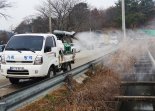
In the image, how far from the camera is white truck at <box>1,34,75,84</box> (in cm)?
1457

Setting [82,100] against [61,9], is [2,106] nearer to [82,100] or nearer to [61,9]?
[82,100]

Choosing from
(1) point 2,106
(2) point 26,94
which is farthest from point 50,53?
(1) point 2,106

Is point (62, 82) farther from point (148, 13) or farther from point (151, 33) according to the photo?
point (148, 13)

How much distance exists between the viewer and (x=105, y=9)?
85.1 meters

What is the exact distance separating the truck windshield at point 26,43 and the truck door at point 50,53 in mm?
302

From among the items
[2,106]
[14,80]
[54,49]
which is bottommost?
[14,80]

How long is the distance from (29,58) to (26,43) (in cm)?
119

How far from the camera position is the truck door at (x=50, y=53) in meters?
15.3

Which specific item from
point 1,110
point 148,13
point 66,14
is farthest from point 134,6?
point 1,110

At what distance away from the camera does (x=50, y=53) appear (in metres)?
15.7

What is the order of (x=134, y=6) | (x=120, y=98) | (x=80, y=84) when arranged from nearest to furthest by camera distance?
(x=120, y=98), (x=80, y=84), (x=134, y=6)

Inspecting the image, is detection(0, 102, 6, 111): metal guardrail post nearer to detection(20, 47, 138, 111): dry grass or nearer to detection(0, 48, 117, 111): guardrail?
detection(0, 48, 117, 111): guardrail

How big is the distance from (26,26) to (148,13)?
139ft

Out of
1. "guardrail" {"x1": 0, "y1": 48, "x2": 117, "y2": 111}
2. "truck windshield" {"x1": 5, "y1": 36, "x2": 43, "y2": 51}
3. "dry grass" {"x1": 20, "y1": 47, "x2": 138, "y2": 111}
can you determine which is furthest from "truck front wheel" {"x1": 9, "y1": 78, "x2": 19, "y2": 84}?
"guardrail" {"x1": 0, "y1": 48, "x2": 117, "y2": 111}
